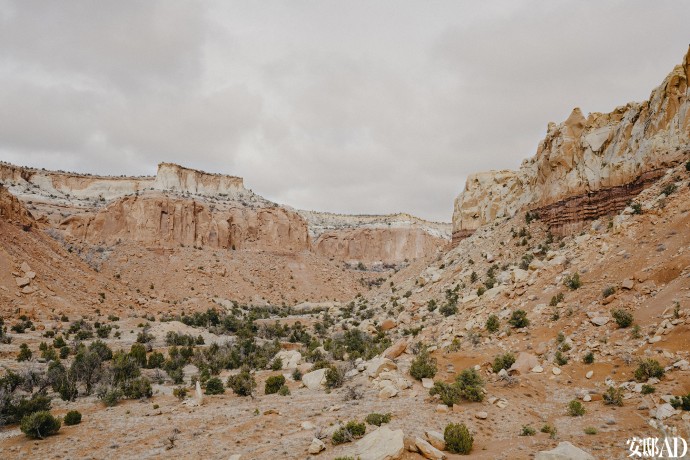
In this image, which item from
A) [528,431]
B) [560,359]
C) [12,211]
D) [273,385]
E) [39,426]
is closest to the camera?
[528,431]

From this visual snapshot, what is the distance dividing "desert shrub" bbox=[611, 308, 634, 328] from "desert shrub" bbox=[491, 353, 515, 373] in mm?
3703

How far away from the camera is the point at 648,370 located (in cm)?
1038

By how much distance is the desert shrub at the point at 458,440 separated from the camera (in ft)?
28.9

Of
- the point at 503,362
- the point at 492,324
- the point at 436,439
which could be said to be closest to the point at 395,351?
the point at 492,324

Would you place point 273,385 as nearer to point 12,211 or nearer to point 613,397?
point 613,397

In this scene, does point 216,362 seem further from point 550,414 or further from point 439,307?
point 550,414

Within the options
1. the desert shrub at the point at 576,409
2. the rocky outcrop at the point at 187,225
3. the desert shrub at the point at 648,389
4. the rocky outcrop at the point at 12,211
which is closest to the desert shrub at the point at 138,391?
the desert shrub at the point at 576,409

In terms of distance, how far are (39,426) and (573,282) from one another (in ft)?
67.0

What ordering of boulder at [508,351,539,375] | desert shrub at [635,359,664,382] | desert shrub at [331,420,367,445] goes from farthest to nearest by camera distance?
1. boulder at [508,351,539,375]
2. desert shrub at [635,359,664,382]
3. desert shrub at [331,420,367,445]

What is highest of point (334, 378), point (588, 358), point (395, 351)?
point (588, 358)

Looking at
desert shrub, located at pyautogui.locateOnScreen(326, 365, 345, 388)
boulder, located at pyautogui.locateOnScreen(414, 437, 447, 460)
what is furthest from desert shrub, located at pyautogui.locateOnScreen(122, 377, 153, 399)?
boulder, located at pyautogui.locateOnScreen(414, 437, 447, 460)

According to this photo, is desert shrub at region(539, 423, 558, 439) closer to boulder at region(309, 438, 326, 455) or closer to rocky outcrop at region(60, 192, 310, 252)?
boulder at region(309, 438, 326, 455)

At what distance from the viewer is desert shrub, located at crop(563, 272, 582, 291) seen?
16.9 m

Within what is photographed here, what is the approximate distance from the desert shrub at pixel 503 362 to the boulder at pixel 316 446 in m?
7.53
